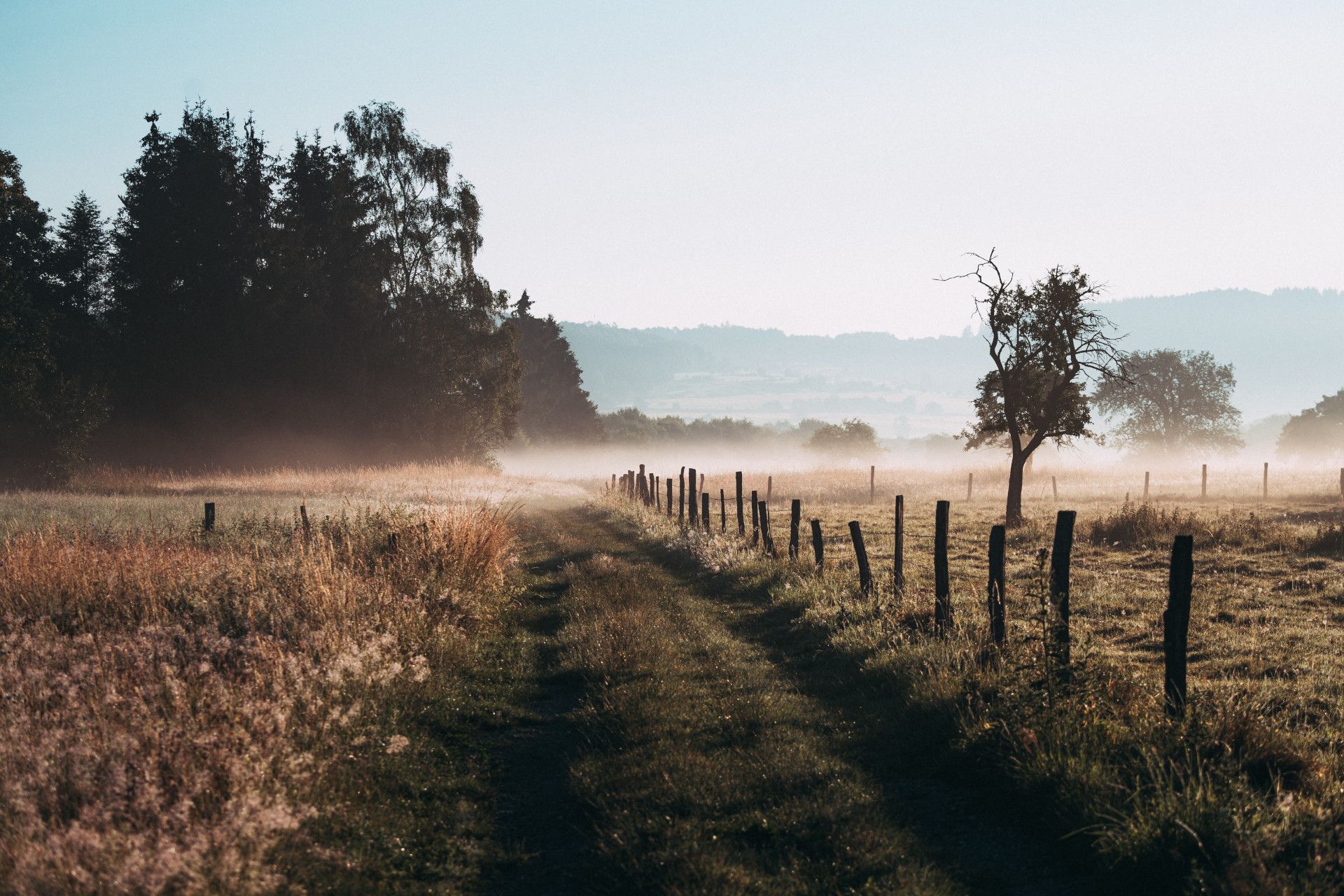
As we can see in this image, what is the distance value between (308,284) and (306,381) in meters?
5.25

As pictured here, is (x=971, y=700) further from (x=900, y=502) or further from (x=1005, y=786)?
(x=900, y=502)

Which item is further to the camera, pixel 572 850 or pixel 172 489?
pixel 172 489

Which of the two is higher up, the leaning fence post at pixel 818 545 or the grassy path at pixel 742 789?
the leaning fence post at pixel 818 545

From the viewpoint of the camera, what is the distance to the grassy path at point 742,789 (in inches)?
178

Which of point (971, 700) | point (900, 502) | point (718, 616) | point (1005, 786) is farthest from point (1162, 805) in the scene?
point (900, 502)

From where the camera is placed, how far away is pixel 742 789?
216 inches

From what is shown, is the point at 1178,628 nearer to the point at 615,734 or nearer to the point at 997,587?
the point at 997,587

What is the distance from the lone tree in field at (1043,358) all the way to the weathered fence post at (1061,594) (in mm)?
19528

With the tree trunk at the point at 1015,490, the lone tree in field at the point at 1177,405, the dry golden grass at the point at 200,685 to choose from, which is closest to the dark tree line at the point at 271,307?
the dry golden grass at the point at 200,685

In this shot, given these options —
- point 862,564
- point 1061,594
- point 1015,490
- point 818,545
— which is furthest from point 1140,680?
point 1015,490

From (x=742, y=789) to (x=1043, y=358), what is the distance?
24.2 m

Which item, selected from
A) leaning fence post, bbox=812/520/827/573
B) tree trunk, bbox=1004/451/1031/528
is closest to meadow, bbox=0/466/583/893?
leaning fence post, bbox=812/520/827/573

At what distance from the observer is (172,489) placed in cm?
2869

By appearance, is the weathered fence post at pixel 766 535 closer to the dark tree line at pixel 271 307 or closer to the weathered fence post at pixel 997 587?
the weathered fence post at pixel 997 587
